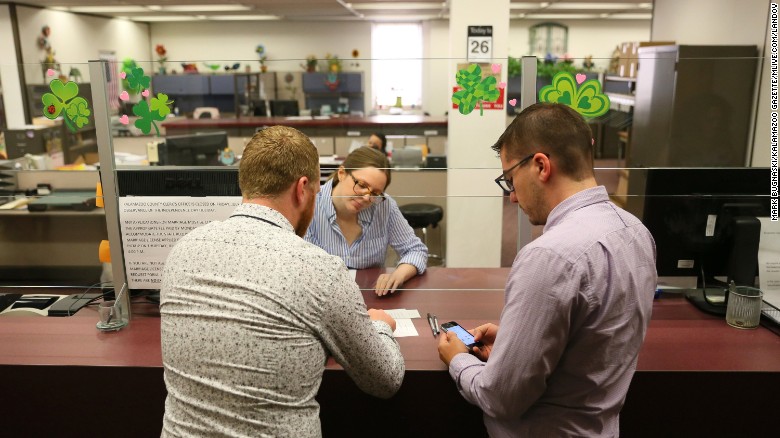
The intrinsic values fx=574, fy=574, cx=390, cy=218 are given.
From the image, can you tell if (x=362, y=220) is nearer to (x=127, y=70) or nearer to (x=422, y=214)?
(x=127, y=70)

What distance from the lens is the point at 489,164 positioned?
415 centimetres

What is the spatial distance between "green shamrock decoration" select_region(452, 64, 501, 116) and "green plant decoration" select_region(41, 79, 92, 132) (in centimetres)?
118

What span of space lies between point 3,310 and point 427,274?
1.51 metres

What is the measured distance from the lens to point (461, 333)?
5.25 feet

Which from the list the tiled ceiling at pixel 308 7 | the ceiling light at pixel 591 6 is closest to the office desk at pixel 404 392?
the tiled ceiling at pixel 308 7

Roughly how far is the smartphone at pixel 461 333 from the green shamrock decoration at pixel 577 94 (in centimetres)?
74

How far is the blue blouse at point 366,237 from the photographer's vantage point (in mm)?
2391

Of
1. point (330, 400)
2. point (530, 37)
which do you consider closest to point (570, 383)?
point (330, 400)

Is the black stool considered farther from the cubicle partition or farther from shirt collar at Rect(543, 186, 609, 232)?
shirt collar at Rect(543, 186, 609, 232)

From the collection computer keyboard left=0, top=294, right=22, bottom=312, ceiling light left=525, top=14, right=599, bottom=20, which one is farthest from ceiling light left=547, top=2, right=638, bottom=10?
computer keyboard left=0, top=294, right=22, bottom=312

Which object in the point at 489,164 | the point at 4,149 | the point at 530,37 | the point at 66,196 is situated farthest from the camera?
the point at 530,37

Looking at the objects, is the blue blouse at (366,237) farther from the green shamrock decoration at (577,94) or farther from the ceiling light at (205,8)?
the ceiling light at (205,8)

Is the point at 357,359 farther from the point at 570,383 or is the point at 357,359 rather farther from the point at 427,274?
the point at 427,274

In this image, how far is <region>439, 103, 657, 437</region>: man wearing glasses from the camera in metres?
1.08
